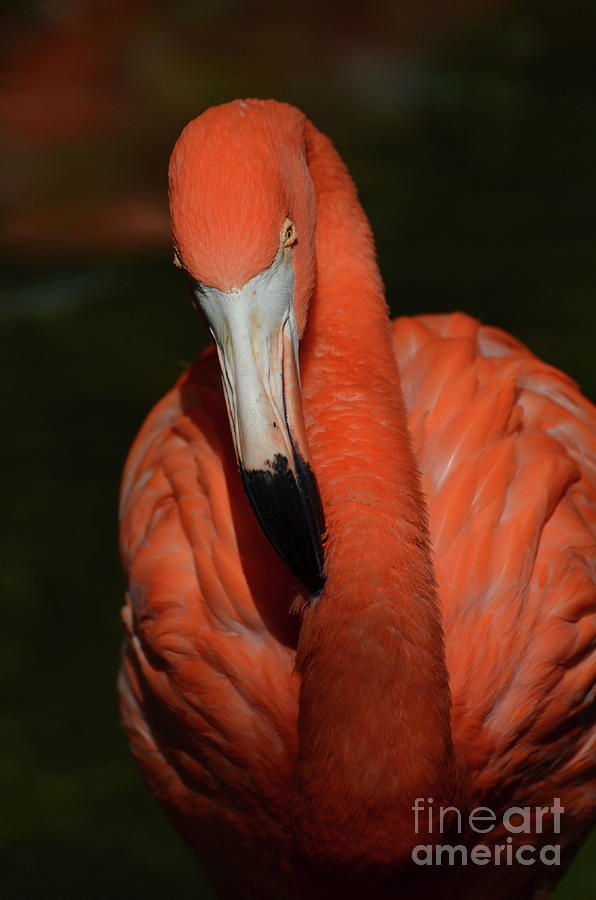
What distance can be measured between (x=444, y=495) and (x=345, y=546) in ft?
1.79

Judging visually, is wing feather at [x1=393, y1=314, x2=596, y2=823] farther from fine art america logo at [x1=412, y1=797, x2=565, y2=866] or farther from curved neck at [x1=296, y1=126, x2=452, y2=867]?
curved neck at [x1=296, y1=126, x2=452, y2=867]

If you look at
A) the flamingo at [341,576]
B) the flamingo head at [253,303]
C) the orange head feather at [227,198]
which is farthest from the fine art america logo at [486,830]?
the orange head feather at [227,198]

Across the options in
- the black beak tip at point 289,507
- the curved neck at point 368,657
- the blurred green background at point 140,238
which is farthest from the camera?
the blurred green background at point 140,238

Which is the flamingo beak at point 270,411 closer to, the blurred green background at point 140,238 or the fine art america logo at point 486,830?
the fine art america logo at point 486,830

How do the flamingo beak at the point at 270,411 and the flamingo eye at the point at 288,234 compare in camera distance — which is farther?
the flamingo eye at the point at 288,234

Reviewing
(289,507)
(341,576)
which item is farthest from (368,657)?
(289,507)

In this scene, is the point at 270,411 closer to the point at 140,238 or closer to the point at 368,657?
the point at 368,657

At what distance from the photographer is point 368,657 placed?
263 centimetres

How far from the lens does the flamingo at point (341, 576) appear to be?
8.49ft

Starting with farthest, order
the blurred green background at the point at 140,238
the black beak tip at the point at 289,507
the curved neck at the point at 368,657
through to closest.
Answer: the blurred green background at the point at 140,238
the curved neck at the point at 368,657
the black beak tip at the point at 289,507

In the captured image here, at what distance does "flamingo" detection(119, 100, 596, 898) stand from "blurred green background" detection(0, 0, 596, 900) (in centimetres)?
97

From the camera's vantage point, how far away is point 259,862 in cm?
315

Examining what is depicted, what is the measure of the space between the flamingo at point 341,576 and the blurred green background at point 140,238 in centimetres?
97

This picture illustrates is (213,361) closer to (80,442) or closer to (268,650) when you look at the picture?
(268,650)
